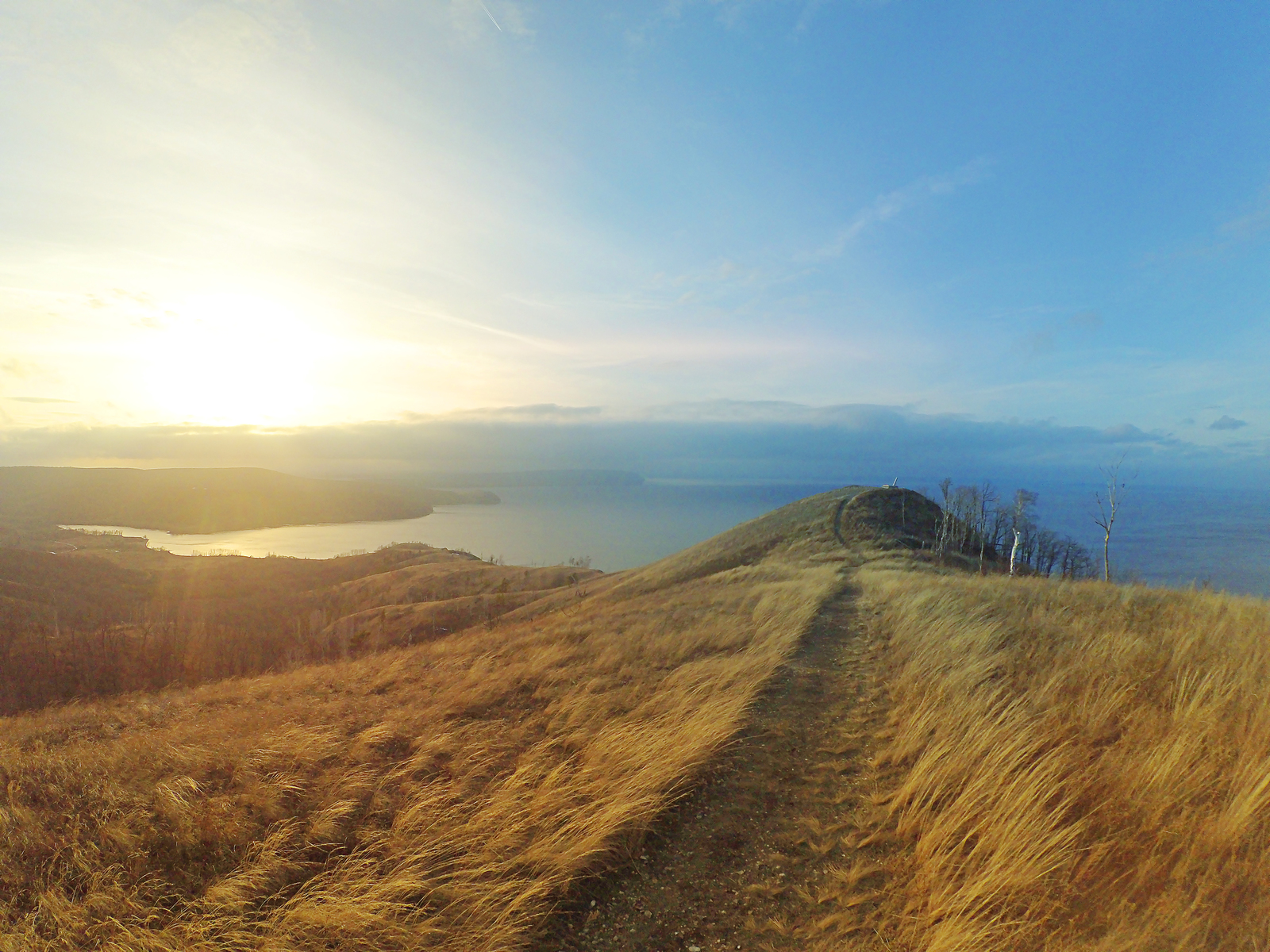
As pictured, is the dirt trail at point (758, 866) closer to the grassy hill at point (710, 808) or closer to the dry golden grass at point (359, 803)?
the grassy hill at point (710, 808)

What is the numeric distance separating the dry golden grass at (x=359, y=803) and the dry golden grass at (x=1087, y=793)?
7.00 ft

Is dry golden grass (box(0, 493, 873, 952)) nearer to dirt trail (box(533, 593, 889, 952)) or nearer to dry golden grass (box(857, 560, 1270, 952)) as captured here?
dirt trail (box(533, 593, 889, 952))

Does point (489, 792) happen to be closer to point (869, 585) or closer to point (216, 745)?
point (216, 745)

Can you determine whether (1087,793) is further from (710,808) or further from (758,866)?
(710,808)

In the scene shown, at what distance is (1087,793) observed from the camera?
4.23 meters

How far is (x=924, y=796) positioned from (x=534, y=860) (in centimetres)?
336

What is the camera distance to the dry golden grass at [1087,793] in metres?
3.12

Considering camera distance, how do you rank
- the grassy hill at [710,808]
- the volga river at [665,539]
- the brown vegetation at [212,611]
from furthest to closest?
1. the volga river at [665,539]
2. the brown vegetation at [212,611]
3. the grassy hill at [710,808]

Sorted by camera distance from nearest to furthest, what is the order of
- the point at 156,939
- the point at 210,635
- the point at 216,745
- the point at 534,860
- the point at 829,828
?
1. the point at 156,939
2. the point at 534,860
3. the point at 829,828
4. the point at 216,745
5. the point at 210,635

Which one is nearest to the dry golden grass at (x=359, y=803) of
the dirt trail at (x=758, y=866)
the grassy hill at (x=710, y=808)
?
the grassy hill at (x=710, y=808)

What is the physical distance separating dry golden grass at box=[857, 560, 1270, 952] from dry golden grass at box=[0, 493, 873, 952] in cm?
213

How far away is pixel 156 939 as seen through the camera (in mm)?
3451

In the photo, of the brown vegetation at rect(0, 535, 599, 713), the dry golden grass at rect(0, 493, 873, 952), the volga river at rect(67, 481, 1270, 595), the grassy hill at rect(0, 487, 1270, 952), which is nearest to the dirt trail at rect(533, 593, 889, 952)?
the grassy hill at rect(0, 487, 1270, 952)

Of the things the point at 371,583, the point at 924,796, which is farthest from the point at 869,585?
the point at 371,583
